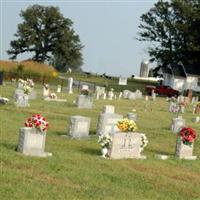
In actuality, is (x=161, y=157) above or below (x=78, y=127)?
below

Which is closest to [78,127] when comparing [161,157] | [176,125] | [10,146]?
[161,157]

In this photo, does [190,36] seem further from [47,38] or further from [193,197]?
[193,197]

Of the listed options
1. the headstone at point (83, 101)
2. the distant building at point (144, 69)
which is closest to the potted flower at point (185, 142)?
the headstone at point (83, 101)

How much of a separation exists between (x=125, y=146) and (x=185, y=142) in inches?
97.1

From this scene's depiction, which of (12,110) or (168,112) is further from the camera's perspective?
(168,112)

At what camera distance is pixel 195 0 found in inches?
3216

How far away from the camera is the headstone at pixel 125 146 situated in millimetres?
15641

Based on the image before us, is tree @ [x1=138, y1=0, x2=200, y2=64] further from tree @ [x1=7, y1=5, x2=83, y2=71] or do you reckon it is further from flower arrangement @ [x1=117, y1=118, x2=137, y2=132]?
flower arrangement @ [x1=117, y1=118, x2=137, y2=132]

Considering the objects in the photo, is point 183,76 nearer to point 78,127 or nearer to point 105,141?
point 78,127

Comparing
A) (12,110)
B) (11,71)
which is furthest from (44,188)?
(11,71)

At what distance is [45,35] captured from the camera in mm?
107000

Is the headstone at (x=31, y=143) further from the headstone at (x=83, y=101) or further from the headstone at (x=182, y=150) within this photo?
the headstone at (x=83, y=101)

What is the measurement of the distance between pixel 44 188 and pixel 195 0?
7407 centimetres

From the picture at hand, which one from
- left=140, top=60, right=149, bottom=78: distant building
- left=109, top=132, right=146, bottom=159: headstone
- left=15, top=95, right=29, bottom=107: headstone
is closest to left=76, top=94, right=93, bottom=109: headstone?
left=15, top=95, right=29, bottom=107: headstone
